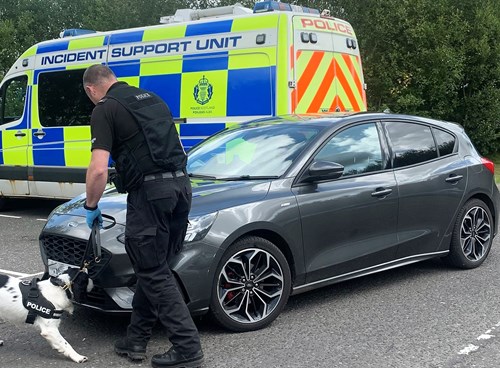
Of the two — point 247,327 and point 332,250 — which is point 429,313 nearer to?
point 332,250

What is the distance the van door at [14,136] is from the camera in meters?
9.70

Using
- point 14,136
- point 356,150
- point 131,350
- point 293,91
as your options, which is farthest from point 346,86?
point 131,350

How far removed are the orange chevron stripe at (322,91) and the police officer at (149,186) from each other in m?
4.28

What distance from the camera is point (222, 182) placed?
15.4ft

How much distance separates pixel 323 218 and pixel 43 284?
1.97 meters

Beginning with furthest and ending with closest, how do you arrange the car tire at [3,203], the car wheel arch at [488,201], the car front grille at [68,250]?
the car tire at [3,203] < the car wheel arch at [488,201] < the car front grille at [68,250]

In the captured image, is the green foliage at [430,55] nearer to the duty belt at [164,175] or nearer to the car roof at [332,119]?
the car roof at [332,119]

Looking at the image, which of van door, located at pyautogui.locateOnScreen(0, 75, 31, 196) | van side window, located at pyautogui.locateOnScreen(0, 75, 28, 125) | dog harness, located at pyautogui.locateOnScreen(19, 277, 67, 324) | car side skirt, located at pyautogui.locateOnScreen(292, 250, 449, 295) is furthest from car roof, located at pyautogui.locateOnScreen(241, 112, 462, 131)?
van side window, located at pyautogui.locateOnScreen(0, 75, 28, 125)

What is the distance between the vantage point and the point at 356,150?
510cm

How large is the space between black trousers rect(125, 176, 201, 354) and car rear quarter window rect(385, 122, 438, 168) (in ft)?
7.52

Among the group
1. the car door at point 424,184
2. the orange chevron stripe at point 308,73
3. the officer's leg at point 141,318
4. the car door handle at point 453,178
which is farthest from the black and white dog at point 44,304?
the orange chevron stripe at point 308,73

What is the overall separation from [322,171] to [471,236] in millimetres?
2041

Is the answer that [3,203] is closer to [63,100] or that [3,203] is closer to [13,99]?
[13,99]

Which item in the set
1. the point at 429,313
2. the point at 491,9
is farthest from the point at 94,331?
the point at 491,9
